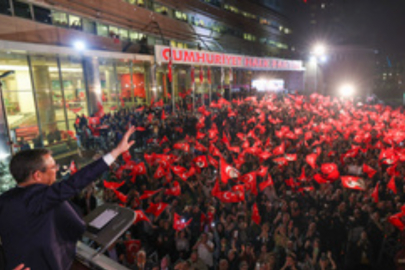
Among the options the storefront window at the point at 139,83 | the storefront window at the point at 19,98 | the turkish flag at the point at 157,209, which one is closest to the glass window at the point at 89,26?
the storefront window at the point at 139,83

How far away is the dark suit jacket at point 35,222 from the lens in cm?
162

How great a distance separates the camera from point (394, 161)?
852cm

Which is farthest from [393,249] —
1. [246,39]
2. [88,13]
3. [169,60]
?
[246,39]

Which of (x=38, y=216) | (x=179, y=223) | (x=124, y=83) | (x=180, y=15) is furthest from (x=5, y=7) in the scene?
(x=180, y=15)

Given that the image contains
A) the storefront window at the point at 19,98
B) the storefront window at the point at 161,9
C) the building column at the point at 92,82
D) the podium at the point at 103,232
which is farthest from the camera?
the storefront window at the point at 161,9

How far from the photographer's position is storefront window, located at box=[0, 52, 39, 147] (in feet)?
43.8

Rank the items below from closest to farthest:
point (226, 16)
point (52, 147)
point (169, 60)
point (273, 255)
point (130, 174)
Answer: point (273, 255)
point (130, 174)
point (169, 60)
point (52, 147)
point (226, 16)

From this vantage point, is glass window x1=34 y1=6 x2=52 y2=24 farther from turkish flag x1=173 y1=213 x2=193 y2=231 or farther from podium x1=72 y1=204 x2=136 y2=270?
podium x1=72 y1=204 x2=136 y2=270

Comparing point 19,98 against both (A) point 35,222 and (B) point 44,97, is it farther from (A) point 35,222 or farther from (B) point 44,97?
(A) point 35,222

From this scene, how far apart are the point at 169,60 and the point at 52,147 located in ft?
28.0

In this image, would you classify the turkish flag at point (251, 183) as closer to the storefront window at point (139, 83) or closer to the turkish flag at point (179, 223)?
the turkish flag at point (179, 223)

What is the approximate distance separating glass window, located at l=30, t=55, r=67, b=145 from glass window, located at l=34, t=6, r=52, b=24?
2.30m

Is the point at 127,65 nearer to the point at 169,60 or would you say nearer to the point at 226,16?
the point at 169,60

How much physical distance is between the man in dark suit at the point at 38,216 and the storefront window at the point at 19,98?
13.9 meters
